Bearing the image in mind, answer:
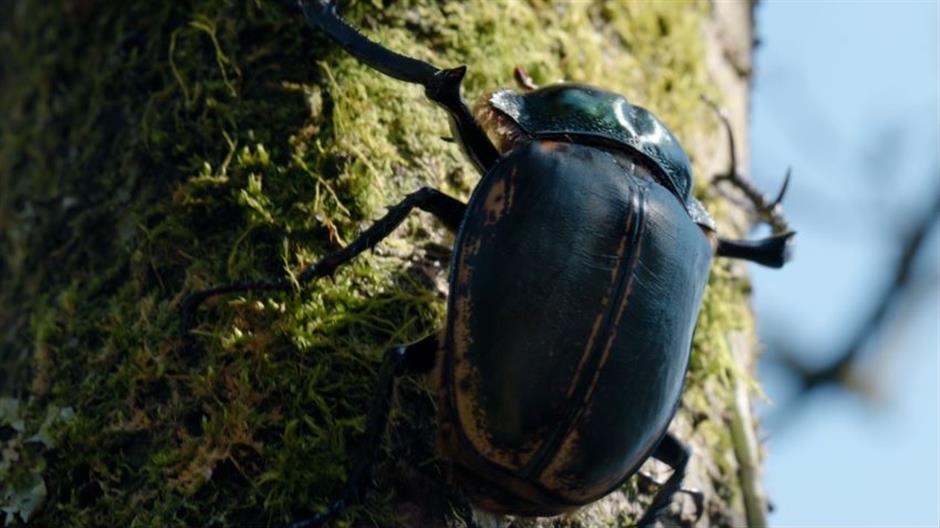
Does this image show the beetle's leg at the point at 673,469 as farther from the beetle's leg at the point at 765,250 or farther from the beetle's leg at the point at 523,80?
the beetle's leg at the point at 523,80

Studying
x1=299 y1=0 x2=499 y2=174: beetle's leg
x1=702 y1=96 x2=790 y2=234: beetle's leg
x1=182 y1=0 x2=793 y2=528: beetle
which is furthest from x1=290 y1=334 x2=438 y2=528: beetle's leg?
x1=702 y1=96 x2=790 y2=234: beetle's leg

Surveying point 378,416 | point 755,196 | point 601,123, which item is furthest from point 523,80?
point 378,416

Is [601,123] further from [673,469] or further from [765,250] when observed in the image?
[673,469]

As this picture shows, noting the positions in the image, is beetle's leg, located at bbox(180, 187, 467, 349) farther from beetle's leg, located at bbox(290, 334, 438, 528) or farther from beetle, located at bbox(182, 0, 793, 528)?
beetle's leg, located at bbox(290, 334, 438, 528)

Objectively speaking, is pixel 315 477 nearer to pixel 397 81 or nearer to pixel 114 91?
pixel 397 81

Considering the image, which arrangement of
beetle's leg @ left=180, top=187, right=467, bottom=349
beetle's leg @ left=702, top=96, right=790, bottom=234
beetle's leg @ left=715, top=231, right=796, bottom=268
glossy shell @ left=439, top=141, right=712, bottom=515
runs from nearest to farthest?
glossy shell @ left=439, top=141, right=712, bottom=515, beetle's leg @ left=180, top=187, right=467, bottom=349, beetle's leg @ left=715, top=231, right=796, bottom=268, beetle's leg @ left=702, top=96, right=790, bottom=234
